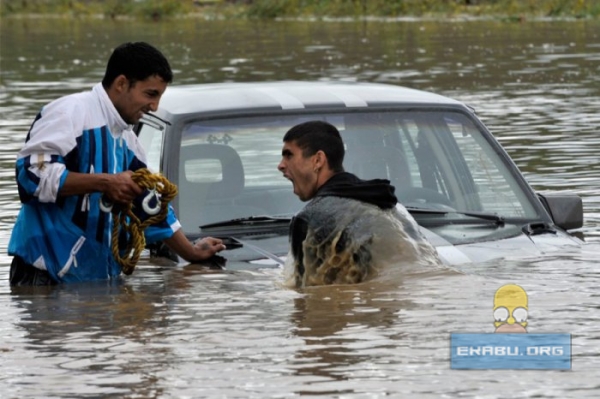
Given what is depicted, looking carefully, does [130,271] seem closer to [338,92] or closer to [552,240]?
[338,92]

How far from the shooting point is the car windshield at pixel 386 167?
321 inches

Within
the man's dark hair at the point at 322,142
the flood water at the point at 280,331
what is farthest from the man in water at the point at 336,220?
the flood water at the point at 280,331

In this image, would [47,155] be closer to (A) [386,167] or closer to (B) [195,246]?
(B) [195,246]

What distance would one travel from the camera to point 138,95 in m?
7.55

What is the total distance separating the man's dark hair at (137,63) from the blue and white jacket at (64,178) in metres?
0.14

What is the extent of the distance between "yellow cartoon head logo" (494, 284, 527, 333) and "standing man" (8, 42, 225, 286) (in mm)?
1327

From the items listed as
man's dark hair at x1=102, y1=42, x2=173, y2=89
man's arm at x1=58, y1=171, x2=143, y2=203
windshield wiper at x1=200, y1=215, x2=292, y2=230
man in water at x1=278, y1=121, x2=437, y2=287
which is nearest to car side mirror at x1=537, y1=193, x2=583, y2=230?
man in water at x1=278, y1=121, x2=437, y2=287

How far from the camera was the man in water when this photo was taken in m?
7.26

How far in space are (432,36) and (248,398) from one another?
3739 cm

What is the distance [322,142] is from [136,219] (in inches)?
40.1

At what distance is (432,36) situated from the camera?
42.7 meters

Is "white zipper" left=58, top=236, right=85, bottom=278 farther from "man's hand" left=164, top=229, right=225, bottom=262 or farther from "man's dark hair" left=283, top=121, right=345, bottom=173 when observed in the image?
"man's dark hair" left=283, top=121, right=345, bottom=173

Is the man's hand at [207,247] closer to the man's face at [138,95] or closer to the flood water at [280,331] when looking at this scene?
the flood water at [280,331]

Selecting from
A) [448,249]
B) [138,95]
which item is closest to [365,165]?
[448,249]
